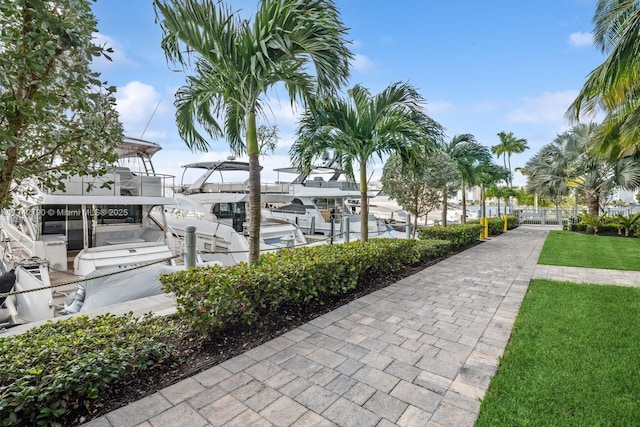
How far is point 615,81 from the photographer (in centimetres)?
581

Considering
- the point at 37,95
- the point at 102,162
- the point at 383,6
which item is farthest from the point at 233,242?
the point at 383,6

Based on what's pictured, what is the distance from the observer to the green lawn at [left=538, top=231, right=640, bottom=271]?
8086mm

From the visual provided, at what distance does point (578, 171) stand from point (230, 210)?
1838 centimetres

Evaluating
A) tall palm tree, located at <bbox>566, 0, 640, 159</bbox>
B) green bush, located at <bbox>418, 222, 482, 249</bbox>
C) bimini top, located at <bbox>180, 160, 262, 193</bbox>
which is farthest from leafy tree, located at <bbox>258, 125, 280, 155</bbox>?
tall palm tree, located at <bbox>566, 0, 640, 159</bbox>

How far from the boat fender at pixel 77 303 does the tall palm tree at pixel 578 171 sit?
18.7 meters

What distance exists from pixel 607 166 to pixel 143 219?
2081cm

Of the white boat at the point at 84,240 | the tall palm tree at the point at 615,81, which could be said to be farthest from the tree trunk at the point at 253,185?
the tall palm tree at the point at 615,81

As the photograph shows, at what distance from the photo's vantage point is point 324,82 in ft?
13.4

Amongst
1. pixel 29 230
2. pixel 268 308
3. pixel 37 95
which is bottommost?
pixel 268 308

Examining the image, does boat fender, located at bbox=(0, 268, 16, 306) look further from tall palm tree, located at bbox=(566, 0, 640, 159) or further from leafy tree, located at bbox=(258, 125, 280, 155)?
leafy tree, located at bbox=(258, 125, 280, 155)

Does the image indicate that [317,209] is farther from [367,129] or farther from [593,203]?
[593,203]

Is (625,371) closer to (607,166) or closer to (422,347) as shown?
(422,347)

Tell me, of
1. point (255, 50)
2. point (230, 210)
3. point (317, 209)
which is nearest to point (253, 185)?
point (255, 50)

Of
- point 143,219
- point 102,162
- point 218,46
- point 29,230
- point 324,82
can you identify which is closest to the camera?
point 102,162
